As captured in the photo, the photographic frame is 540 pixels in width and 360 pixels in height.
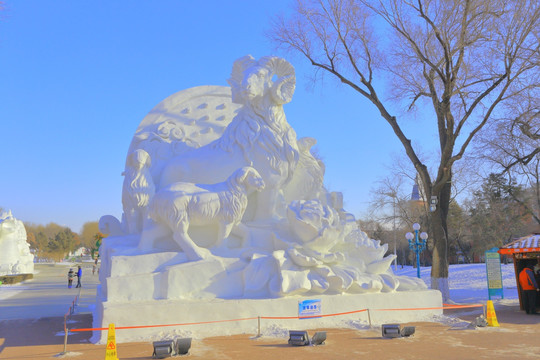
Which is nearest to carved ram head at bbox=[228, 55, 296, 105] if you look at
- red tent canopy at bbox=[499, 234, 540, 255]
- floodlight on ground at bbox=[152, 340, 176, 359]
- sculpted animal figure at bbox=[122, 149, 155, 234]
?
sculpted animal figure at bbox=[122, 149, 155, 234]

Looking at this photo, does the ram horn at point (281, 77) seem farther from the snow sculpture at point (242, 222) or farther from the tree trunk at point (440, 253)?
the tree trunk at point (440, 253)

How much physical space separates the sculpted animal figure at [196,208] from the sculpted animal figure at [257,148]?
2.40ft

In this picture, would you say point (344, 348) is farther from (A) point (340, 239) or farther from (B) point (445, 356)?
(A) point (340, 239)

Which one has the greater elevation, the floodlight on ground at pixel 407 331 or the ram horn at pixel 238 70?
the ram horn at pixel 238 70

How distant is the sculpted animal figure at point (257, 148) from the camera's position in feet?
28.1

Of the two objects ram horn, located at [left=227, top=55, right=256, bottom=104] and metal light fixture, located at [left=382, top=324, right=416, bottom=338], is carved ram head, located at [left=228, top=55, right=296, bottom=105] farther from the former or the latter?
metal light fixture, located at [left=382, top=324, right=416, bottom=338]

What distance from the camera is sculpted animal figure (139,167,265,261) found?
733cm

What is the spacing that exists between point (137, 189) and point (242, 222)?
6.45ft

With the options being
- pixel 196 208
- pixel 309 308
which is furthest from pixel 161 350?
pixel 309 308

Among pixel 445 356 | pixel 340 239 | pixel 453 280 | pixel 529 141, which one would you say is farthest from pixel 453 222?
pixel 445 356

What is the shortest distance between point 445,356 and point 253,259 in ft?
10.4

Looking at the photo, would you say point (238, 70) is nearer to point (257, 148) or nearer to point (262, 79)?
point (262, 79)

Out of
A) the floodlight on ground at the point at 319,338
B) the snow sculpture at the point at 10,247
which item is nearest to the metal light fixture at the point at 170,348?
the floodlight on ground at the point at 319,338

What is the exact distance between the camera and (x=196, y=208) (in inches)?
292
